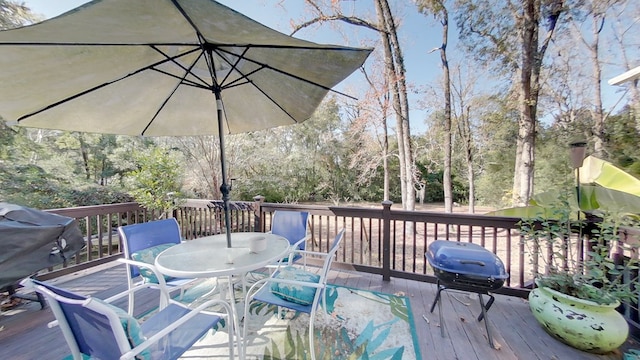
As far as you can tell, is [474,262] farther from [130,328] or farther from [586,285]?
[130,328]

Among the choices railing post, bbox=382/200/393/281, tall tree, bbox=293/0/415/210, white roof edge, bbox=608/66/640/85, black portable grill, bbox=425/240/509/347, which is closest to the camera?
black portable grill, bbox=425/240/509/347

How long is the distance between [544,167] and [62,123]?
473 inches

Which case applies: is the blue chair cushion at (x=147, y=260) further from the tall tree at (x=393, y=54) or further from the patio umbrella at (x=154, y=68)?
the tall tree at (x=393, y=54)

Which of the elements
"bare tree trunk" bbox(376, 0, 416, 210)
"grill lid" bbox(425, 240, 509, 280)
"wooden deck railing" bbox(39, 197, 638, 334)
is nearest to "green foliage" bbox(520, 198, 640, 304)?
"wooden deck railing" bbox(39, 197, 638, 334)

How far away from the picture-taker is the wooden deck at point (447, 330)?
6.34ft

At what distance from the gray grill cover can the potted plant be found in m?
4.77

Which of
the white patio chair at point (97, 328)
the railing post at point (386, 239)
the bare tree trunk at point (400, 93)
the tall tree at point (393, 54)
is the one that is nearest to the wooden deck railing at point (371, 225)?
the railing post at point (386, 239)

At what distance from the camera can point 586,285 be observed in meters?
2.05

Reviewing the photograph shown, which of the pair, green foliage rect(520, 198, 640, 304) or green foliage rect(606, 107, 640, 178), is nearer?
green foliage rect(520, 198, 640, 304)

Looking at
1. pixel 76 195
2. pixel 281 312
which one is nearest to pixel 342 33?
pixel 281 312

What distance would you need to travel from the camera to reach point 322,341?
205 cm

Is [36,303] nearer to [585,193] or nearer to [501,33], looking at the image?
[585,193]

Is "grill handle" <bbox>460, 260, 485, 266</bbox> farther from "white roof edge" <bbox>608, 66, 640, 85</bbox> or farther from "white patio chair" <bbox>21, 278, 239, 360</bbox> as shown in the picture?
"white roof edge" <bbox>608, 66, 640, 85</bbox>

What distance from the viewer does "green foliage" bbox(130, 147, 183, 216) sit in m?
4.12
